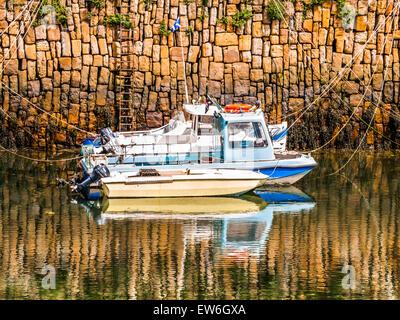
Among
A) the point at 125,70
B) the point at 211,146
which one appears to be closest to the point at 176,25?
the point at 125,70

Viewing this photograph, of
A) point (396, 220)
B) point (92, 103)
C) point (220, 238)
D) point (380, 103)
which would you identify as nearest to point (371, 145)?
point (380, 103)

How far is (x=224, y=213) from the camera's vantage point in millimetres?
20984

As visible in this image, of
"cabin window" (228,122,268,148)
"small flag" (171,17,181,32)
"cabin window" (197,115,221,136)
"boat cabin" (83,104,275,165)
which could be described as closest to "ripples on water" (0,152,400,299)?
"boat cabin" (83,104,275,165)

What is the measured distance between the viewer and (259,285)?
15711 millimetres

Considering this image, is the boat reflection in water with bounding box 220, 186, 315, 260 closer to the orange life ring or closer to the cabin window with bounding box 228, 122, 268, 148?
the cabin window with bounding box 228, 122, 268, 148

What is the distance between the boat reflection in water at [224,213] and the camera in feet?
60.7

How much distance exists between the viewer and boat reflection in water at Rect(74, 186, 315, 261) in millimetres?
18500

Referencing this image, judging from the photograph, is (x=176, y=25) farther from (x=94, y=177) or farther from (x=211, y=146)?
(x=94, y=177)

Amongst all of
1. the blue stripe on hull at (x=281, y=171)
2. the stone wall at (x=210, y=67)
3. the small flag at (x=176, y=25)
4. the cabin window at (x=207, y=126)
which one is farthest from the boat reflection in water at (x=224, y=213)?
the stone wall at (x=210, y=67)

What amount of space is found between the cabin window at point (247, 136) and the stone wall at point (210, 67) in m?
7.02

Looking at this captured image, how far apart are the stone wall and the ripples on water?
19.6 feet

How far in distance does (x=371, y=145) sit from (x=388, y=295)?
612 inches

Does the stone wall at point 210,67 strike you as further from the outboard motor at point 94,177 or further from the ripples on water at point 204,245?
the outboard motor at point 94,177

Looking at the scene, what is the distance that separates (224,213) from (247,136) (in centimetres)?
296
